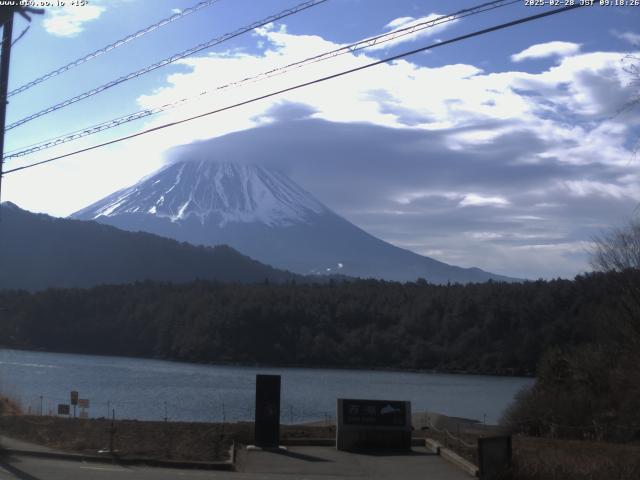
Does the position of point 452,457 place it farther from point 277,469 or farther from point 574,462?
point 277,469

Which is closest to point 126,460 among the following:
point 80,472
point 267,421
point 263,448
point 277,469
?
point 80,472

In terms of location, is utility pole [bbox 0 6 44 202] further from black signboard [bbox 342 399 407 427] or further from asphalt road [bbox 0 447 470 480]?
black signboard [bbox 342 399 407 427]

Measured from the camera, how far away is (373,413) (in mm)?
18969

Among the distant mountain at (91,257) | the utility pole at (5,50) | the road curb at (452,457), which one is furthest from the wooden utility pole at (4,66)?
the distant mountain at (91,257)

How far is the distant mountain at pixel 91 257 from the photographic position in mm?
157000

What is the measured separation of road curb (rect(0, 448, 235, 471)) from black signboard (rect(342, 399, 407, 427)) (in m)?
3.24

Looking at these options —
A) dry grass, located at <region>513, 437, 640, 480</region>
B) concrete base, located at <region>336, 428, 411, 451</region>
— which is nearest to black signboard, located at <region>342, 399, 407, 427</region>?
concrete base, located at <region>336, 428, 411, 451</region>

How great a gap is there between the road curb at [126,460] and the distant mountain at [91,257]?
137 meters

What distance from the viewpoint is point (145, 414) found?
119 feet

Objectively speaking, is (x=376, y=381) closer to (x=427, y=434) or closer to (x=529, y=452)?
(x=427, y=434)

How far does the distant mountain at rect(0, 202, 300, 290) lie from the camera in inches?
6181

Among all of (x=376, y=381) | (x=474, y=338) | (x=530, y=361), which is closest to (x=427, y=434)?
(x=376, y=381)

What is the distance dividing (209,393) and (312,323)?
5578cm

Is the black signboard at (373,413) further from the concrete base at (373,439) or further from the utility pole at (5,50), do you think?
the utility pole at (5,50)
